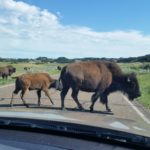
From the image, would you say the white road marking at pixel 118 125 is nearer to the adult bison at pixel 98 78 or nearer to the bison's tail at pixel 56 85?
the adult bison at pixel 98 78

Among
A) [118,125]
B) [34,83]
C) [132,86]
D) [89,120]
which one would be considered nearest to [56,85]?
[34,83]

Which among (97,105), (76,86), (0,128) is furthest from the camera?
(97,105)

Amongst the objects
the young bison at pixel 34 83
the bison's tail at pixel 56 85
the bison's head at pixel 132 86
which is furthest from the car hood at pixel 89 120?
the young bison at pixel 34 83

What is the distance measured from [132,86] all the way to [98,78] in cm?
130

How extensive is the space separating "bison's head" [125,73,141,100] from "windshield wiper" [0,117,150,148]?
1608cm

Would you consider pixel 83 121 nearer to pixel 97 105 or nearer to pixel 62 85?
pixel 62 85

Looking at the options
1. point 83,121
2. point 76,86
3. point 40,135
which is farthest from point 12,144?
point 76,86

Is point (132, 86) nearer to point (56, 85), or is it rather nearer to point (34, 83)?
point (56, 85)

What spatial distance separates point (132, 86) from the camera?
64.4 ft

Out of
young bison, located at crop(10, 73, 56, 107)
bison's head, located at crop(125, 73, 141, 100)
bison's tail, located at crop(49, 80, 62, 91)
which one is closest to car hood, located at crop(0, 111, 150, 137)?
bison's head, located at crop(125, 73, 141, 100)

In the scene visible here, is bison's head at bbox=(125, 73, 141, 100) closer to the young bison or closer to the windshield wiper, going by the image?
the young bison

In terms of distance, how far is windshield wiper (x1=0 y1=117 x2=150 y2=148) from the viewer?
3176 millimetres

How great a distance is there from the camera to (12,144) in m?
3.20

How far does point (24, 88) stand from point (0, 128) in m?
17.1
